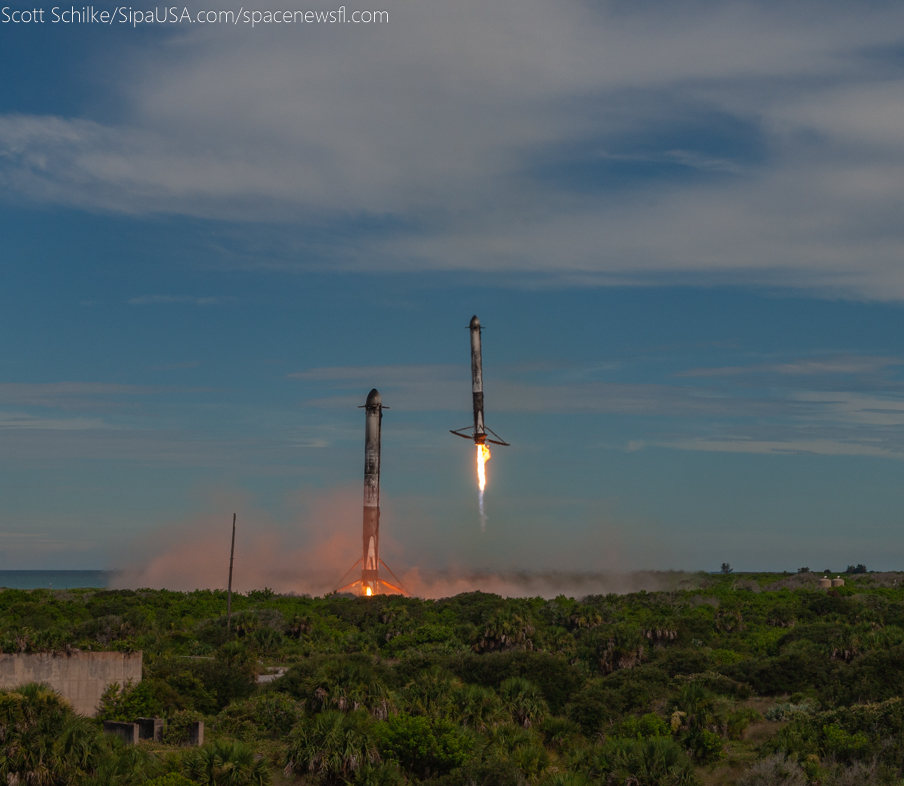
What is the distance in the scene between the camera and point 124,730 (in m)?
45.6

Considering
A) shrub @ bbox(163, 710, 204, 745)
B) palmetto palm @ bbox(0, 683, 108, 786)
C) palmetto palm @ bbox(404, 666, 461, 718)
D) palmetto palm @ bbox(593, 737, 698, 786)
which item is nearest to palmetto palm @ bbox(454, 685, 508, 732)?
palmetto palm @ bbox(404, 666, 461, 718)

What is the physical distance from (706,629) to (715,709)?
35.8 meters

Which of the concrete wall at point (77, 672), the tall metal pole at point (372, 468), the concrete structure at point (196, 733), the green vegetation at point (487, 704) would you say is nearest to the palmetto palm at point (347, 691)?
the green vegetation at point (487, 704)

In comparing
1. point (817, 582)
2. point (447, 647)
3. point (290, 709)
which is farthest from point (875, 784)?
point (817, 582)

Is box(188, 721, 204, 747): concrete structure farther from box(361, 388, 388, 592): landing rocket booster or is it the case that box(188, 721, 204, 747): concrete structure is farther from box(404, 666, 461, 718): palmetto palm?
box(361, 388, 388, 592): landing rocket booster

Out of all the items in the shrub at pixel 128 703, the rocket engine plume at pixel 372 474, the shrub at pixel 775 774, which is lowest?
the shrub at pixel 775 774

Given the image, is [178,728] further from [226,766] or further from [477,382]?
[477,382]

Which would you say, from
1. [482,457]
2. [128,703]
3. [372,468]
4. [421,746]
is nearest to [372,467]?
[372,468]

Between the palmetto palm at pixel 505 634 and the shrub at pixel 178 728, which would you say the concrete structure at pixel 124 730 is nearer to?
the shrub at pixel 178 728

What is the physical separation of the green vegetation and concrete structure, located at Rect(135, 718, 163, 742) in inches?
26.9

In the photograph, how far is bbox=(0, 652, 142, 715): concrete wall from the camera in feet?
156

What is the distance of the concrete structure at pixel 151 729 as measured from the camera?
1826 inches

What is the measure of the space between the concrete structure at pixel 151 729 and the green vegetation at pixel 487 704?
0.68 m

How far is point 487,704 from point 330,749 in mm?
10090
